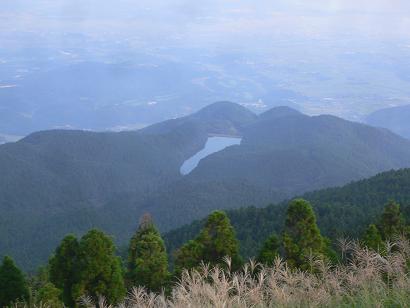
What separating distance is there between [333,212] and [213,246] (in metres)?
18.6

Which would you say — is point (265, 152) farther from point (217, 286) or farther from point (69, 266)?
point (217, 286)

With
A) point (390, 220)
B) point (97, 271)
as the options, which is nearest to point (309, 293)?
point (97, 271)

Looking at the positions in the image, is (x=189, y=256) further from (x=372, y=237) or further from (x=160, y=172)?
(x=160, y=172)

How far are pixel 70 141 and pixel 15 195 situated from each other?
76.1 ft

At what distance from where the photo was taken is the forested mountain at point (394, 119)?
134 m

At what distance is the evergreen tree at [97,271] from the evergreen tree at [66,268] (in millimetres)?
261

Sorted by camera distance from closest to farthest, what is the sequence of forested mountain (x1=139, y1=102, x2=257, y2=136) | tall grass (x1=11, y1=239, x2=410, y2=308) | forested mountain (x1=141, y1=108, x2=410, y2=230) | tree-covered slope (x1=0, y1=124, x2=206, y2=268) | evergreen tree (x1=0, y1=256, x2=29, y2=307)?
tall grass (x1=11, y1=239, x2=410, y2=308) < evergreen tree (x1=0, y1=256, x2=29, y2=307) < tree-covered slope (x1=0, y1=124, x2=206, y2=268) < forested mountain (x1=141, y1=108, x2=410, y2=230) < forested mountain (x1=139, y1=102, x2=257, y2=136)

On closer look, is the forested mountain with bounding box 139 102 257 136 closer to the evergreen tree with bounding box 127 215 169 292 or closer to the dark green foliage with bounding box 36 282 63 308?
the evergreen tree with bounding box 127 215 169 292

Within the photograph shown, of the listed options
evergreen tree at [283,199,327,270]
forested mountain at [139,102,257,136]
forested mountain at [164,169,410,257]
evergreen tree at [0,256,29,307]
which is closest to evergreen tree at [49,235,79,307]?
evergreen tree at [0,256,29,307]

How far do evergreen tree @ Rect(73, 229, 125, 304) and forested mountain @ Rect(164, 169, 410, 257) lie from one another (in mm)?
10418

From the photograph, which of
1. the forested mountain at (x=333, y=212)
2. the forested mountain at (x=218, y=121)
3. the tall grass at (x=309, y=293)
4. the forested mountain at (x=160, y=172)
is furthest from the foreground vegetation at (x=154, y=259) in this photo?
the forested mountain at (x=218, y=121)

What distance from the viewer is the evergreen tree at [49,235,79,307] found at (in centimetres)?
1234

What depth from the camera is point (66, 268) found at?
41.5ft

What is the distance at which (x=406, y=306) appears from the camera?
4520 mm
